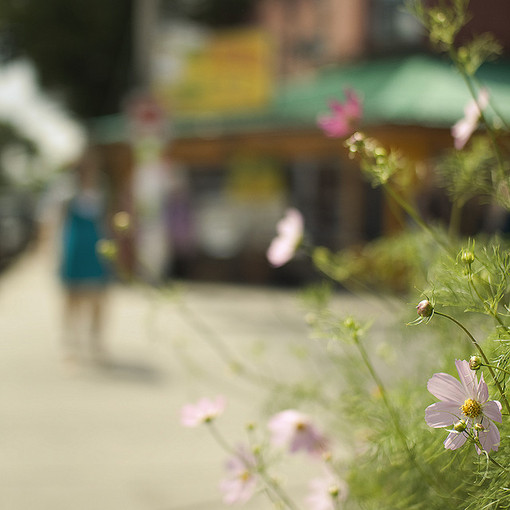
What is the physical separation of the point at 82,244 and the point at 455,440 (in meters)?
5.07

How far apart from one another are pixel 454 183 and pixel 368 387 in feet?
2.99

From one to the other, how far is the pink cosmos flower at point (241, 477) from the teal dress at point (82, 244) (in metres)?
4.37

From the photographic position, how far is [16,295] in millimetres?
11422

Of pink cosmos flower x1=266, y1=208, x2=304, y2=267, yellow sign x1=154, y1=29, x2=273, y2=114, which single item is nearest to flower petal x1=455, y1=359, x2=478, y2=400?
pink cosmos flower x1=266, y1=208, x2=304, y2=267

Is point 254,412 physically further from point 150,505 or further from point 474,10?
point 474,10

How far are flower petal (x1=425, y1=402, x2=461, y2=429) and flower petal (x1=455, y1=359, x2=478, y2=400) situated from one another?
0.02 m

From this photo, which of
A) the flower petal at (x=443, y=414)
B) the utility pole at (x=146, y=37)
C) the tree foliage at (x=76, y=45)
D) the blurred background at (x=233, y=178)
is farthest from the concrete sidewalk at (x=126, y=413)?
the tree foliage at (x=76, y=45)

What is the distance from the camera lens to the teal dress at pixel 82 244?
18.8ft

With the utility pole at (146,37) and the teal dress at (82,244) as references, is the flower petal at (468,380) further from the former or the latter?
the utility pole at (146,37)

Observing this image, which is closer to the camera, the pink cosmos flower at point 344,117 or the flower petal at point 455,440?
the flower petal at point 455,440

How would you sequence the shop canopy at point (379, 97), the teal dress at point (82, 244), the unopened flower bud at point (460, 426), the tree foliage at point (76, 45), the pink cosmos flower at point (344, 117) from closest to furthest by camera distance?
the unopened flower bud at point (460, 426) < the pink cosmos flower at point (344, 117) < the teal dress at point (82, 244) < the shop canopy at point (379, 97) < the tree foliage at point (76, 45)

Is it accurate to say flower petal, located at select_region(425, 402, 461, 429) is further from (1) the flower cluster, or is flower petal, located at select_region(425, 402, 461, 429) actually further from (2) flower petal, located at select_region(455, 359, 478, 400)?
(1) the flower cluster

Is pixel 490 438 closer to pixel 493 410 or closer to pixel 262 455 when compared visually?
pixel 493 410

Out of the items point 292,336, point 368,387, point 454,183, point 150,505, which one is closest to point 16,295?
point 292,336
